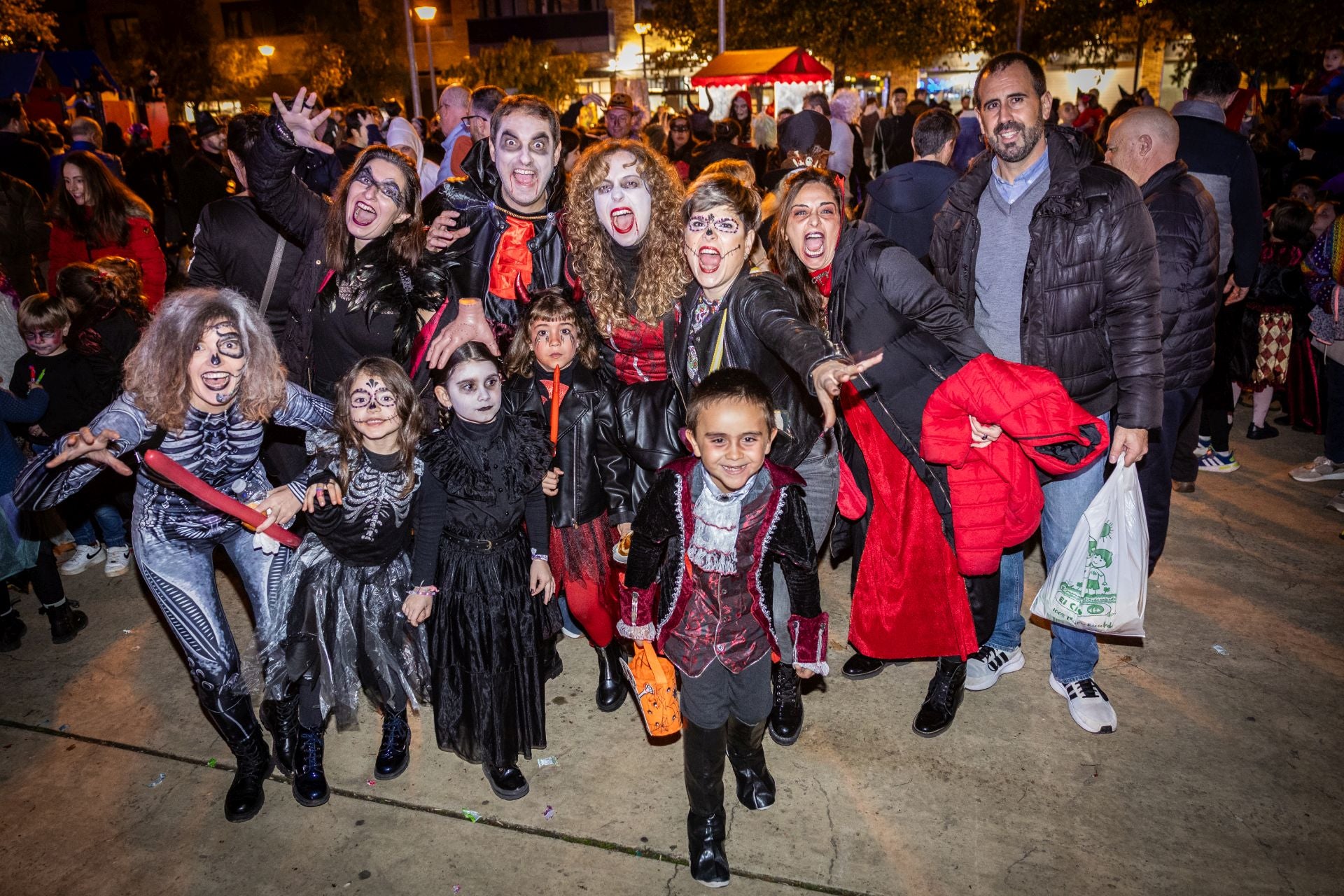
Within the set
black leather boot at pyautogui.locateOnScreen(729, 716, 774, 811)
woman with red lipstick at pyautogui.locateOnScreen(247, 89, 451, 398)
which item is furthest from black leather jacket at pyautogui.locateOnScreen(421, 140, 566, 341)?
black leather boot at pyautogui.locateOnScreen(729, 716, 774, 811)

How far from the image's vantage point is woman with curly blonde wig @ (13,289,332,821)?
289cm

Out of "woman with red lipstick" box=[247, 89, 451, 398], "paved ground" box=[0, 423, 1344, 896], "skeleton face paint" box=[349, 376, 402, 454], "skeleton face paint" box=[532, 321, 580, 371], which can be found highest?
"woman with red lipstick" box=[247, 89, 451, 398]

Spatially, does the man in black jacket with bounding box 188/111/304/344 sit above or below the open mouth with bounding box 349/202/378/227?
below

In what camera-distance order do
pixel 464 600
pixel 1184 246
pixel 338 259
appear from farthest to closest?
1. pixel 1184 246
2. pixel 338 259
3. pixel 464 600

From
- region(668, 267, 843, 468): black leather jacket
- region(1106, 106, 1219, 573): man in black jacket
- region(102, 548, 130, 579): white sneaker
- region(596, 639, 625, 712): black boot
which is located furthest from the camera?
region(102, 548, 130, 579): white sneaker

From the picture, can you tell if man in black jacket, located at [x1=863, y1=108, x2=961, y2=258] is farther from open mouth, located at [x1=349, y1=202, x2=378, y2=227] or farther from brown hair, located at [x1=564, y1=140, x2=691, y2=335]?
open mouth, located at [x1=349, y1=202, x2=378, y2=227]

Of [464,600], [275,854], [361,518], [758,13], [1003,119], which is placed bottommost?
[275,854]

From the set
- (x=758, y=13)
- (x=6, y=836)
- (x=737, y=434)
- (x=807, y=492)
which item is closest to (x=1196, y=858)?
(x=807, y=492)

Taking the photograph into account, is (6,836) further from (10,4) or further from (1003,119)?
(10,4)

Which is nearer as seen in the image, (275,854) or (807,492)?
(275,854)

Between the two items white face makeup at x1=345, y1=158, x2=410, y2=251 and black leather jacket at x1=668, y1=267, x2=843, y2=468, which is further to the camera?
white face makeup at x1=345, y1=158, x2=410, y2=251

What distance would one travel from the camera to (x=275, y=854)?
3000 mm

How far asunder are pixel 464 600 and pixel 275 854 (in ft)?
3.40

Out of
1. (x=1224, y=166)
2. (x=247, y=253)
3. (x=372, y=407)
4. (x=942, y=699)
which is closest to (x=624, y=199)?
(x=372, y=407)
